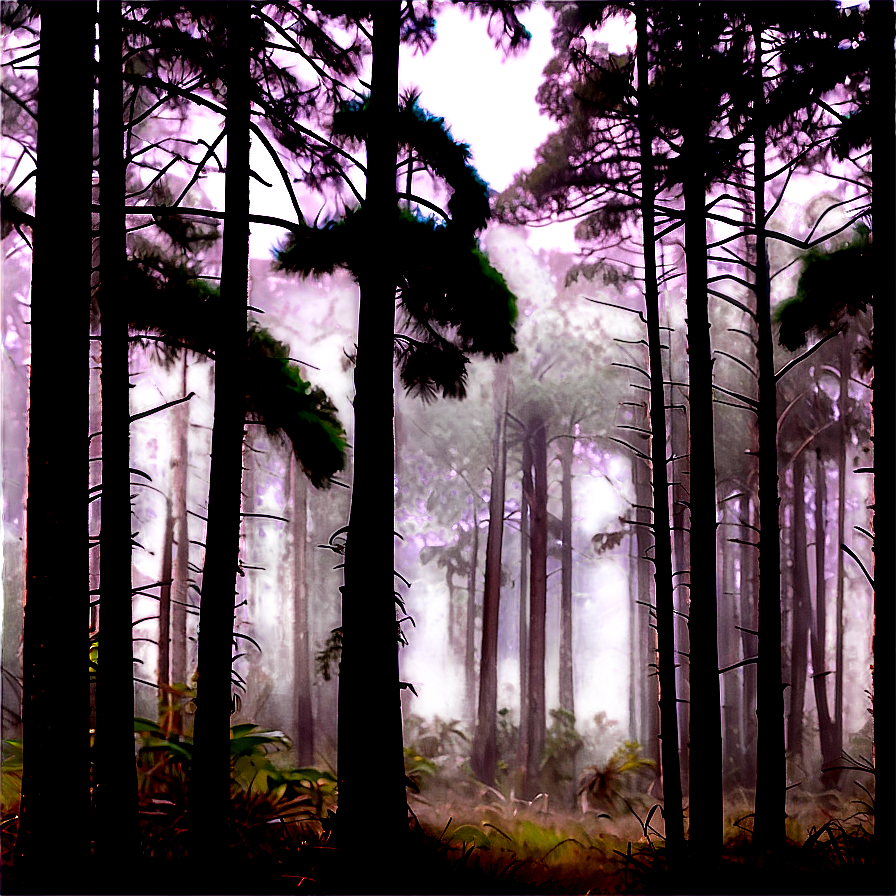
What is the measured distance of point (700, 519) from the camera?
6.43 m

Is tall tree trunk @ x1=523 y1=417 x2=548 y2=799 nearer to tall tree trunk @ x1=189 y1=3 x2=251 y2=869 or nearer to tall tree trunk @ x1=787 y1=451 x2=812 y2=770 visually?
tall tree trunk @ x1=787 y1=451 x2=812 y2=770

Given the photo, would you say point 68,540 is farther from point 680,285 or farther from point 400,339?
point 680,285

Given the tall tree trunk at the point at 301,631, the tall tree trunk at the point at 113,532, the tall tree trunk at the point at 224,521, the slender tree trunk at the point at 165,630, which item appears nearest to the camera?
the tall tree trunk at the point at 113,532

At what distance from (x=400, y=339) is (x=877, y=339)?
365 cm

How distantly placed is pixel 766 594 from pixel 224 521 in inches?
179

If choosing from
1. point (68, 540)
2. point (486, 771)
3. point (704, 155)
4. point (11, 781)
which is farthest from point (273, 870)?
point (486, 771)

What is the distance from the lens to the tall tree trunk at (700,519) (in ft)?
20.3

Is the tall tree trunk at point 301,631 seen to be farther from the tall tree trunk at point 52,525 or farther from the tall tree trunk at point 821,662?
the tall tree trunk at point 52,525

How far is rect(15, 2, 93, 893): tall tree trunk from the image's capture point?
4148 millimetres

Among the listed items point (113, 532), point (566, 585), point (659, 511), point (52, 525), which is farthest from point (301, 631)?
point (52, 525)

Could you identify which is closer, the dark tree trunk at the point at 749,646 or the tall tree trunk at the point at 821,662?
the tall tree trunk at the point at 821,662

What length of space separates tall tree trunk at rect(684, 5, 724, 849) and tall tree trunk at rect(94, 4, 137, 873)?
4.20 m

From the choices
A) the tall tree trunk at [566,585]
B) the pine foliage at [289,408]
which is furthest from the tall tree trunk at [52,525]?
the tall tree trunk at [566,585]

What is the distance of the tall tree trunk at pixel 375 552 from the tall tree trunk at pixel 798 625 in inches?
444
